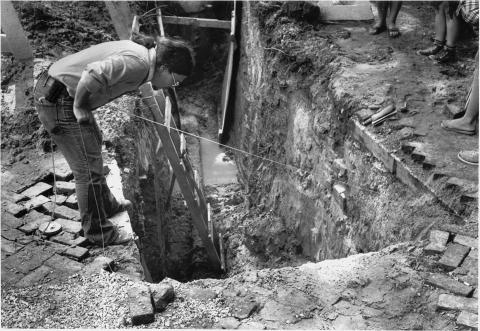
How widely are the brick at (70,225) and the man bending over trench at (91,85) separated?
0.24m

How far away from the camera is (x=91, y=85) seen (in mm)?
3309

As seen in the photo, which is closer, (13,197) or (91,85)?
(91,85)

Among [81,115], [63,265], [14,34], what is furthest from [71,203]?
[14,34]

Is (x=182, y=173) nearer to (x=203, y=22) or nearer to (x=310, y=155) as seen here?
(x=310, y=155)

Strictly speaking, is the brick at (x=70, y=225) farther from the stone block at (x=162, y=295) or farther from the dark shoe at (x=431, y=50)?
the dark shoe at (x=431, y=50)

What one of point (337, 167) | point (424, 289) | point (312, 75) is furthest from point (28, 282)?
point (312, 75)

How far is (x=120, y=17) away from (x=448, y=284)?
646 cm

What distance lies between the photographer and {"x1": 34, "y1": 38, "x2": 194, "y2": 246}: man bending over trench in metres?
3.38

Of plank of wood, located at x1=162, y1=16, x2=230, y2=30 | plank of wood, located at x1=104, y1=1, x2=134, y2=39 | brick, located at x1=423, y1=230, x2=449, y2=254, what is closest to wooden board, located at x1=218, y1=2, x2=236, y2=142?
plank of wood, located at x1=162, y1=16, x2=230, y2=30

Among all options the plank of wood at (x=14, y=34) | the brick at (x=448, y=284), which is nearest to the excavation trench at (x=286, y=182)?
the brick at (x=448, y=284)

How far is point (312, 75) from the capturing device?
6.01 meters

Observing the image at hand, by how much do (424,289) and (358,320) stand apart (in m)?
0.48

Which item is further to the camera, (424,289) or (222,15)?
(222,15)

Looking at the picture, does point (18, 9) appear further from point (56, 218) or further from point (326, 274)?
point (326, 274)
